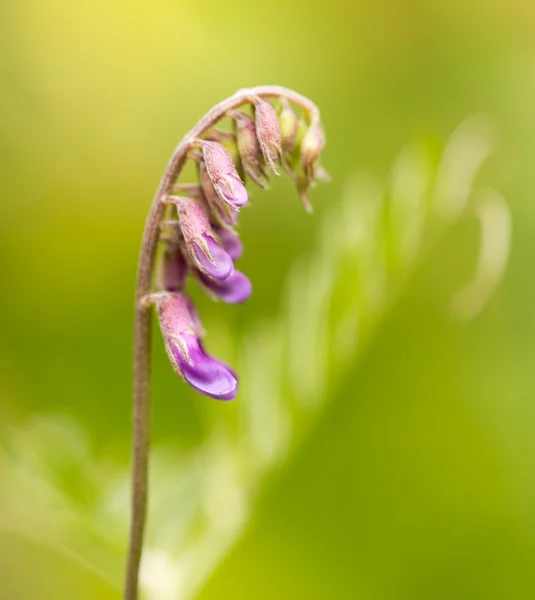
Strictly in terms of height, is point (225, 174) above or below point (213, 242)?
above

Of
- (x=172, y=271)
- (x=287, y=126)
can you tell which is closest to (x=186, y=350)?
(x=172, y=271)

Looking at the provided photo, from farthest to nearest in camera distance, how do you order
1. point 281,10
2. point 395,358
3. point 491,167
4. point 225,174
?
point 281,10 < point 491,167 < point 395,358 < point 225,174

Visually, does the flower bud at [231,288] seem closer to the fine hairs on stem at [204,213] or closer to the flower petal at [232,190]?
the fine hairs on stem at [204,213]

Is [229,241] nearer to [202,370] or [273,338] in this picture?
[202,370]

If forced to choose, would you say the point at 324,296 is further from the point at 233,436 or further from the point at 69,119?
the point at 69,119

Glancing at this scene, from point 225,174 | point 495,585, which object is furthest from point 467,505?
point 225,174

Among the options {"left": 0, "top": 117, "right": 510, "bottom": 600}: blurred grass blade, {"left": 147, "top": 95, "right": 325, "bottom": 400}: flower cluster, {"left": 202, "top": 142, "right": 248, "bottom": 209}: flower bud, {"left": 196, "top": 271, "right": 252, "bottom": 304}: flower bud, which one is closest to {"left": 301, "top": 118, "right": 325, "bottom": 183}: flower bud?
{"left": 147, "top": 95, "right": 325, "bottom": 400}: flower cluster

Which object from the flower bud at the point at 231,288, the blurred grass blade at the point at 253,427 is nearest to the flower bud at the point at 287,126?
the flower bud at the point at 231,288
